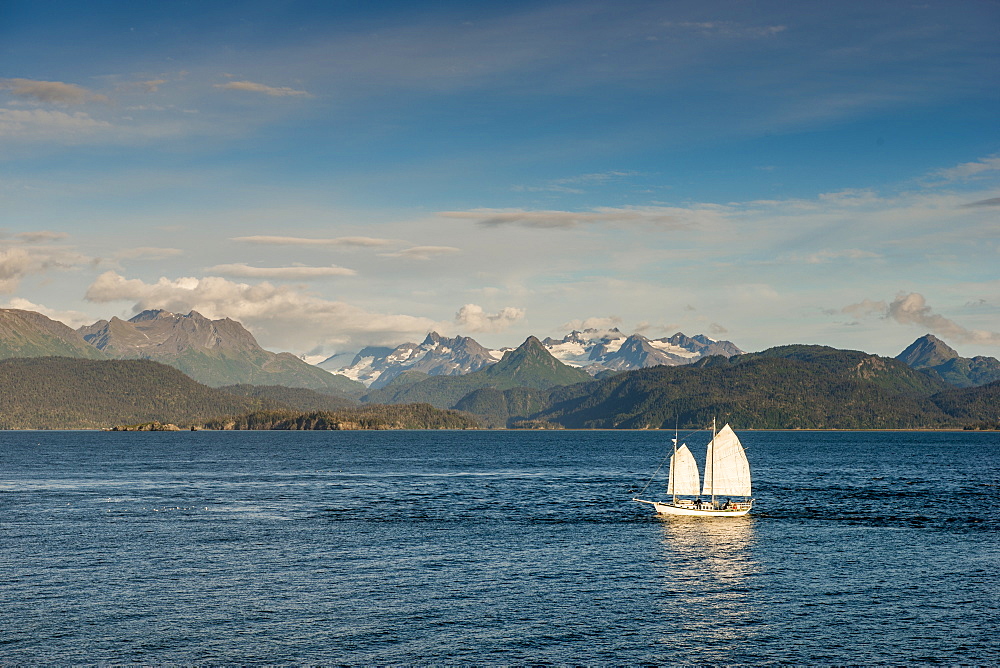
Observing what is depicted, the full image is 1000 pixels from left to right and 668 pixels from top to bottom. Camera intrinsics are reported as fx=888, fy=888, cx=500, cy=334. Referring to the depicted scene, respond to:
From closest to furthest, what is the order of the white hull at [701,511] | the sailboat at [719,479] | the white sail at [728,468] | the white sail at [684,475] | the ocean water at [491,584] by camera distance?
the ocean water at [491,584] < the white hull at [701,511] < the sailboat at [719,479] < the white sail at [728,468] < the white sail at [684,475]

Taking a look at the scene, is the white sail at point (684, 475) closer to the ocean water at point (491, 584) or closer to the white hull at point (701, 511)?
the ocean water at point (491, 584)

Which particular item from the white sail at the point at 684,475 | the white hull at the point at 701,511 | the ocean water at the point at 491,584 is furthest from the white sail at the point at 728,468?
the ocean water at the point at 491,584

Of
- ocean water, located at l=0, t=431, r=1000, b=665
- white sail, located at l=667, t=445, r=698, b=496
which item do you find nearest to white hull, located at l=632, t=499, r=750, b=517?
ocean water, located at l=0, t=431, r=1000, b=665

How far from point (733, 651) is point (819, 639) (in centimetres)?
690

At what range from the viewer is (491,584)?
2899 inches

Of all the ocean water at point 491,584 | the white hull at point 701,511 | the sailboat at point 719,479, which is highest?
the sailboat at point 719,479

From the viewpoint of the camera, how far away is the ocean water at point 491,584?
5506cm

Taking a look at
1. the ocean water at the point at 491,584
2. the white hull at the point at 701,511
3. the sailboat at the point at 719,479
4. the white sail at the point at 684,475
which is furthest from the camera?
the white sail at the point at 684,475

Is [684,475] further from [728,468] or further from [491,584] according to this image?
[491,584]

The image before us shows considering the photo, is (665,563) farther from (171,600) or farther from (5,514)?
(5,514)

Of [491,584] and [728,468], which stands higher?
[728,468]

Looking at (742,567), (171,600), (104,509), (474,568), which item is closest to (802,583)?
(742,567)

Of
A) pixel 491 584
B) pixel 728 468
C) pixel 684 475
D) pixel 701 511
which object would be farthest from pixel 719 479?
pixel 491 584

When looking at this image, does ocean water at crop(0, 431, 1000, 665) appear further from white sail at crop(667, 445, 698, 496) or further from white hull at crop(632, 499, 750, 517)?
white sail at crop(667, 445, 698, 496)
